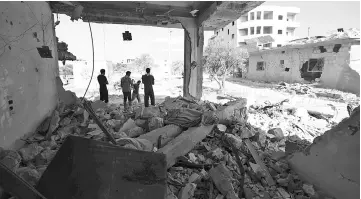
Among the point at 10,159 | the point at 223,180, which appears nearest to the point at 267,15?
the point at 223,180

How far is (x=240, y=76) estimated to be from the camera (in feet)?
75.3

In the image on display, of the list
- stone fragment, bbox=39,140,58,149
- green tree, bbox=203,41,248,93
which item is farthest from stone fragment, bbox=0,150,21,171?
green tree, bbox=203,41,248,93

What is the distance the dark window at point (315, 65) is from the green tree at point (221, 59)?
15.0ft

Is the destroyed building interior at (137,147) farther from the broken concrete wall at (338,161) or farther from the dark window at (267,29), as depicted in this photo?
the dark window at (267,29)

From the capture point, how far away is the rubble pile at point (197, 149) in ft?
8.18

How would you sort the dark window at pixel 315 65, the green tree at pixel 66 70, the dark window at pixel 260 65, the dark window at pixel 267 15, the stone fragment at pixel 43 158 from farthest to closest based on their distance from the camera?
the dark window at pixel 267 15 → the green tree at pixel 66 70 → the dark window at pixel 260 65 → the dark window at pixel 315 65 → the stone fragment at pixel 43 158

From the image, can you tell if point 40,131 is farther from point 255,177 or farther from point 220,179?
point 255,177

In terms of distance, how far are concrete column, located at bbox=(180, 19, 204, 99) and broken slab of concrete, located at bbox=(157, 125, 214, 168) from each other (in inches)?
147

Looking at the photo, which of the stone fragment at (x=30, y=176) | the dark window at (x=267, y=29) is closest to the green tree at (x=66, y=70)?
the stone fragment at (x=30, y=176)

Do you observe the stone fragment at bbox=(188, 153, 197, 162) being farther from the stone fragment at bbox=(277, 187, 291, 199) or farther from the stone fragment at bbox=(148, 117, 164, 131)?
the stone fragment at bbox=(277, 187, 291, 199)

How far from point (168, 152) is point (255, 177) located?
122cm

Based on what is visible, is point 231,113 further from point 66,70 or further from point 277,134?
point 66,70

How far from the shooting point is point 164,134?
3488mm

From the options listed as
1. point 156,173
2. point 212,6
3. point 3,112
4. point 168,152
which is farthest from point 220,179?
point 212,6
